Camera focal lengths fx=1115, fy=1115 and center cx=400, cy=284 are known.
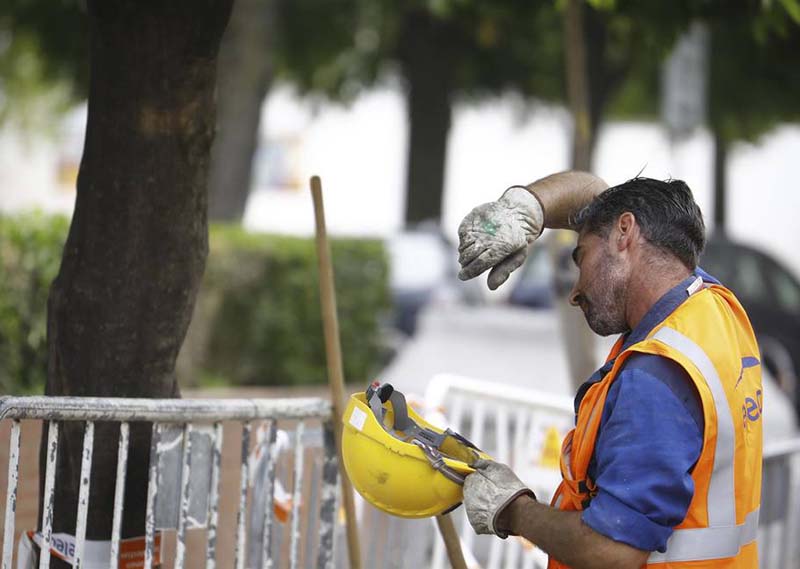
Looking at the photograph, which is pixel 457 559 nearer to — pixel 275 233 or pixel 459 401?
pixel 459 401

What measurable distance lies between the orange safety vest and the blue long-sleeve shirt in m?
0.04

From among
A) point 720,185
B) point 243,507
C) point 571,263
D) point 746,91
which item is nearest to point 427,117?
point 746,91

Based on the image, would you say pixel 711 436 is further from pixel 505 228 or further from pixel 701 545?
pixel 505 228

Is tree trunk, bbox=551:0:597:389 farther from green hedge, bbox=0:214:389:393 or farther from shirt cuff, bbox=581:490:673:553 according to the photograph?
shirt cuff, bbox=581:490:673:553

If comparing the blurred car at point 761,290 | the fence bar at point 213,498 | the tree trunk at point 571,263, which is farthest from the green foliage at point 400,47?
the fence bar at point 213,498

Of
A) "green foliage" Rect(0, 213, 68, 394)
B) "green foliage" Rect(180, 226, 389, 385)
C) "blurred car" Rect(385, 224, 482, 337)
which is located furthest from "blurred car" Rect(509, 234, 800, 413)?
"green foliage" Rect(0, 213, 68, 394)

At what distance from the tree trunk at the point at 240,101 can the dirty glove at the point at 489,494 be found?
373 inches

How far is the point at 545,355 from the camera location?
33.0 feet

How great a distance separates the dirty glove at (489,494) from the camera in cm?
257

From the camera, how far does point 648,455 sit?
2322 millimetres

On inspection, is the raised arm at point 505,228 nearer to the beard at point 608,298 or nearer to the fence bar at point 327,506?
the beard at point 608,298

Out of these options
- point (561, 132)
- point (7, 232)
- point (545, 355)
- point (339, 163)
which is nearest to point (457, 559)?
point (7, 232)

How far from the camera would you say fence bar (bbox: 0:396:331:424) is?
274 centimetres

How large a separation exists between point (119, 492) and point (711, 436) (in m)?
1.57
